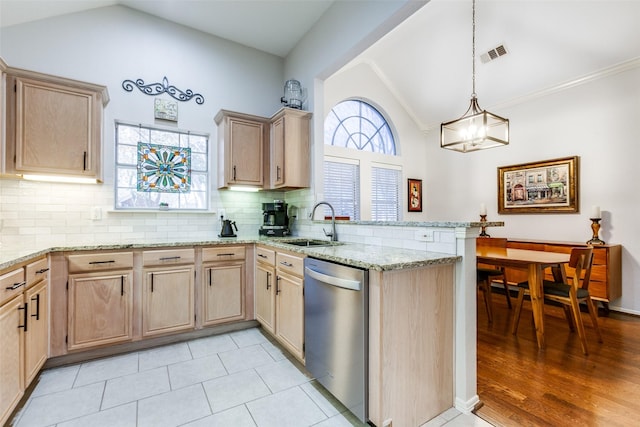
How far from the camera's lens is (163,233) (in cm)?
308

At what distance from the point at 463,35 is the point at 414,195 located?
2.65 meters

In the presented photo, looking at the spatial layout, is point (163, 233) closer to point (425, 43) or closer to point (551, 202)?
point (425, 43)

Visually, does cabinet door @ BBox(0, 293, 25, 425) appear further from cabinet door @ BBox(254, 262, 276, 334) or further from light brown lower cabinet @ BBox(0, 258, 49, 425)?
cabinet door @ BBox(254, 262, 276, 334)

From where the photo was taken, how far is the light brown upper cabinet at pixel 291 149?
3.11m

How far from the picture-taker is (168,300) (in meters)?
2.58

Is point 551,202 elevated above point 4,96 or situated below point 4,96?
below

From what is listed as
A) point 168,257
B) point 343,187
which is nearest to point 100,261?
point 168,257

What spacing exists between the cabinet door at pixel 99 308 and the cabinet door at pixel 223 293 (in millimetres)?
614

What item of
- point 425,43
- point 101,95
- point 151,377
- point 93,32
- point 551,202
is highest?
point 425,43

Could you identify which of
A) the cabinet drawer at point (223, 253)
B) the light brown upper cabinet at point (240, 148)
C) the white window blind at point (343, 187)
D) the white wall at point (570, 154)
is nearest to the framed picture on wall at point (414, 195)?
the white wall at point (570, 154)

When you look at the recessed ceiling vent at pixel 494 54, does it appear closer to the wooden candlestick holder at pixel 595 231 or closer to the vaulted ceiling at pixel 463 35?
the vaulted ceiling at pixel 463 35

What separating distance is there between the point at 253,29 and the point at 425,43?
2.61 metres

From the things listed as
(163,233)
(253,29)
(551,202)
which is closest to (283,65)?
(253,29)

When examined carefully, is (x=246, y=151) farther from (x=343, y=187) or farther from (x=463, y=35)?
(x=463, y=35)
